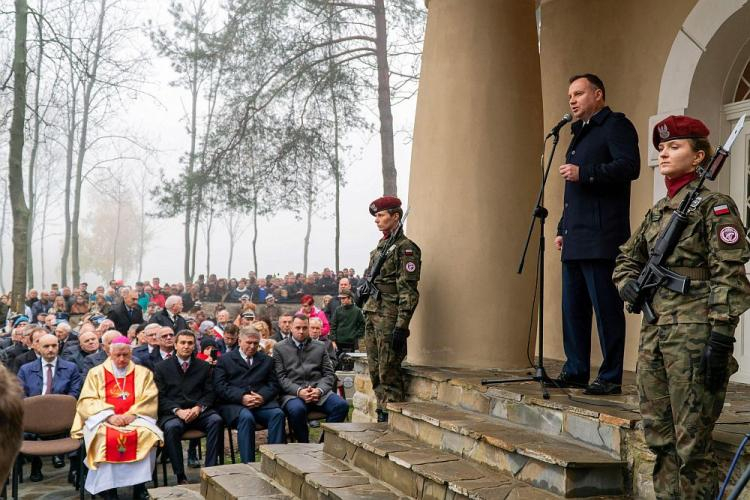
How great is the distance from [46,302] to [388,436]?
18.2 metres

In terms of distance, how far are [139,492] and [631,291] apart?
17.2ft

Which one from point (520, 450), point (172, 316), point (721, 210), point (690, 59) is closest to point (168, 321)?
point (172, 316)

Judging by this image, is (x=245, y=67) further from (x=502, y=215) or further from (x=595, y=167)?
(x=595, y=167)

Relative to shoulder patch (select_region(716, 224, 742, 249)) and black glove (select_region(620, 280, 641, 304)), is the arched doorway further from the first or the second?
shoulder patch (select_region(716, 224, 742, 249))

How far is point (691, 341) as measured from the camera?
3260 mm

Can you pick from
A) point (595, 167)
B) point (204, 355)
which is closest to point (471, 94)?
point (595, 167)

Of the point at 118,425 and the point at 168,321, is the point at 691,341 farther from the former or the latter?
the point at 168,321

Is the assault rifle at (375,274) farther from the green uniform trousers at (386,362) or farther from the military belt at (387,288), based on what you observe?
the green uniform trousers at (386,362)

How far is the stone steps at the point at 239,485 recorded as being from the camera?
547 centimetres

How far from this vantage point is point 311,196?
16156 mm

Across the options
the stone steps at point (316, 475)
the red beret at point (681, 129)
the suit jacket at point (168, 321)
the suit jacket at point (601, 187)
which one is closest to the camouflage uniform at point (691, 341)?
the red beret at point (681, 129)

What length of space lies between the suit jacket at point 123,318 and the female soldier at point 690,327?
1116cm

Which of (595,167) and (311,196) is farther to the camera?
(311,196)

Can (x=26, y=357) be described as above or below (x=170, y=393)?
above
